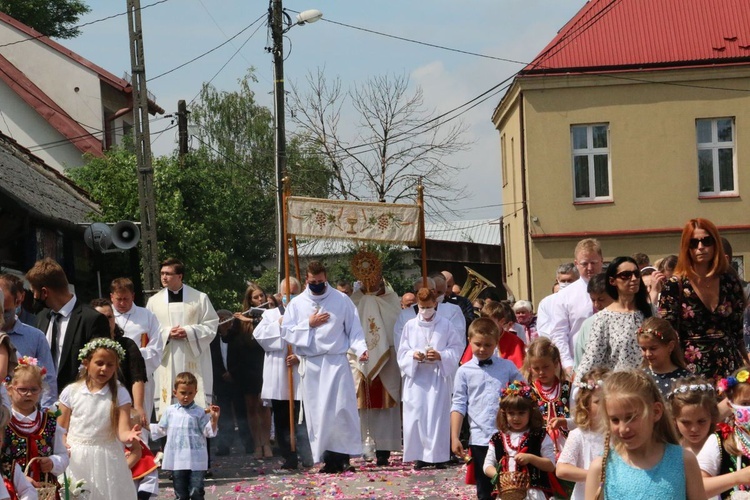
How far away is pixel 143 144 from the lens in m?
26.3

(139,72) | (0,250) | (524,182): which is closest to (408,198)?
(524,182)

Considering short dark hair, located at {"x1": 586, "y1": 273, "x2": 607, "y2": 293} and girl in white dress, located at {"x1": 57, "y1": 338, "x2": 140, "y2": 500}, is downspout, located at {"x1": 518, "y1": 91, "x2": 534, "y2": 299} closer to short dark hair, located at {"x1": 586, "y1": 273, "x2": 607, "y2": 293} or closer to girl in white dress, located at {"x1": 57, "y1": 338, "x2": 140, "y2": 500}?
short dark hair, located at {"x1": 586, "y1": 273, "x2": 607, "y2": 293}

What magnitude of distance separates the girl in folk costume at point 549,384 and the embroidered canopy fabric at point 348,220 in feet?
21.1

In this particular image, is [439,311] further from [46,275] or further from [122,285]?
[46,275]

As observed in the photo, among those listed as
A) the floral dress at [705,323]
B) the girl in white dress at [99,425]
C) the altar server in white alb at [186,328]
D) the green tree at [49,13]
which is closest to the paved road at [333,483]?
the altar server in white alb at [186,328]

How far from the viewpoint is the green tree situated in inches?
2085

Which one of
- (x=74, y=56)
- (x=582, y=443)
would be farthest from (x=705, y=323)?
(x=74, y=56)

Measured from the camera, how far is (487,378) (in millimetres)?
10445

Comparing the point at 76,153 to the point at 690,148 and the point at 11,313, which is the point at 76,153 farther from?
the point at 11,313

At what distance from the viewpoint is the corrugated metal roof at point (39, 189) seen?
2028cm

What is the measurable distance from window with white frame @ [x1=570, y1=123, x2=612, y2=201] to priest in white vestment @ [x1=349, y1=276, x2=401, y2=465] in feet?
60.5

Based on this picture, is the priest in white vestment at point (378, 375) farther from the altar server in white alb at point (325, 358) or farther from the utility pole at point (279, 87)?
the utility pole at point (279, 87)

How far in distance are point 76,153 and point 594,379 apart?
1484 inches

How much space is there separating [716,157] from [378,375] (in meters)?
19.7
